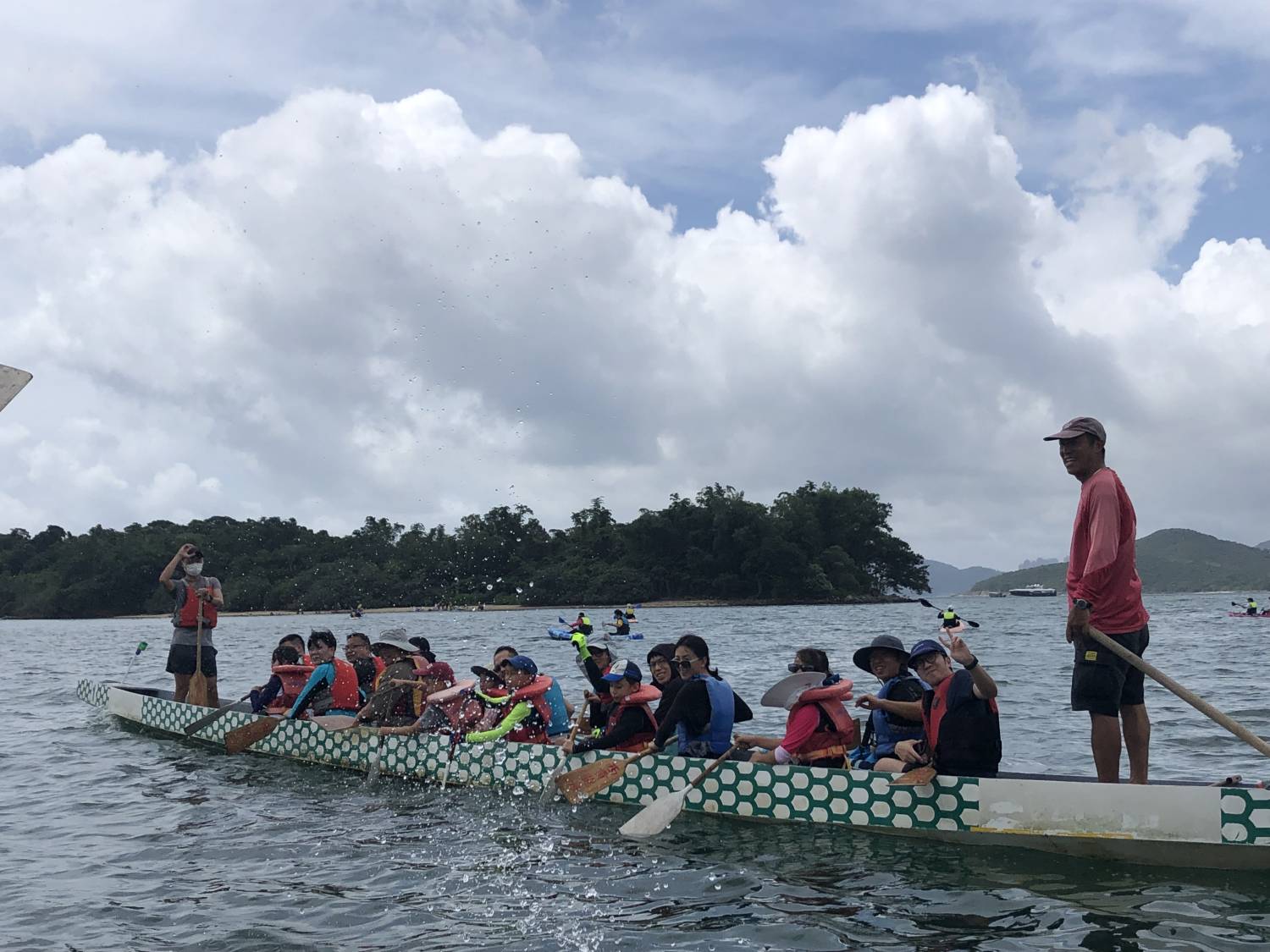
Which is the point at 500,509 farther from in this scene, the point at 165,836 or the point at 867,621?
the point at 165,836

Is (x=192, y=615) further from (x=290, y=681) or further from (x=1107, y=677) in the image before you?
(x=1107, y=677)

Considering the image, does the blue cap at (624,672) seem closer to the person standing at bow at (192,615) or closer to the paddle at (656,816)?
the paddle at (656,816)

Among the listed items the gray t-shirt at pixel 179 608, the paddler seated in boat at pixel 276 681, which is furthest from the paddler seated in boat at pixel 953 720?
the gray t-shirt at pixel 179 608

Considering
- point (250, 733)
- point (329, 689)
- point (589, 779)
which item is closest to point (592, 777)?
point (589, 779)

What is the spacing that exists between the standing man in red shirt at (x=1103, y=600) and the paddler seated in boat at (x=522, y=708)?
549 centimetres

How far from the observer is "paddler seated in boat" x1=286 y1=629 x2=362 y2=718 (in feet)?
42.2

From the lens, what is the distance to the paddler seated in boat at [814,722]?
8.77 m

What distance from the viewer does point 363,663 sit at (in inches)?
529

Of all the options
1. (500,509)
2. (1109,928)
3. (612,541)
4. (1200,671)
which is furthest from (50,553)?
(1109,928)

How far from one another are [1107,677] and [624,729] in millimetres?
4523

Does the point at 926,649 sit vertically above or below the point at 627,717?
above

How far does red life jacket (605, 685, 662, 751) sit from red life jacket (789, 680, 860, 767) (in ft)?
5.17

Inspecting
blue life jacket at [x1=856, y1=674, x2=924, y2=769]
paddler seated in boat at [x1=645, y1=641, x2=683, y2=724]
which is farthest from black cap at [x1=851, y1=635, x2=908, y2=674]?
paddler seated in boat at [x1=645, y1=641, x2=683, y2=724]

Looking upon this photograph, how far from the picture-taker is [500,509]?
376 ft
